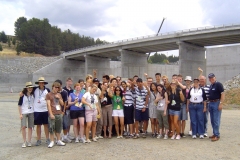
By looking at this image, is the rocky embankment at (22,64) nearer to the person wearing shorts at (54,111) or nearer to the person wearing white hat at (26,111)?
the person wearing white hat at (26,111)

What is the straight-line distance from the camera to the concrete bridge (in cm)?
3077

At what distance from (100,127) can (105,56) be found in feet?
147

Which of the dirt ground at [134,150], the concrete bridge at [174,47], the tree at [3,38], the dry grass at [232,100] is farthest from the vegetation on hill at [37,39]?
the dirt ground at [134,150]

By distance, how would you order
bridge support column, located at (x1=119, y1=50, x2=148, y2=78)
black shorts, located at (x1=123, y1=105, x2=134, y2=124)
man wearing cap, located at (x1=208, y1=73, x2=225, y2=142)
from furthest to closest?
bridge support column, located at (x1=119, y1=50, x2=148, y2=78)
black shorts, located at (x1=123, y1=105, x2=134, y2=124)
man wearing cap, located at (x1=208, y1=73, x2=225, y2=142)

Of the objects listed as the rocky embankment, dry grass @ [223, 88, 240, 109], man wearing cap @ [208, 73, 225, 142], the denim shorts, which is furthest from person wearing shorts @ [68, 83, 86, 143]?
the rocky embankment

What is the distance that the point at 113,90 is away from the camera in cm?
769

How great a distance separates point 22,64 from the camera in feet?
163

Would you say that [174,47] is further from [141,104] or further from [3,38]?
[3,38]

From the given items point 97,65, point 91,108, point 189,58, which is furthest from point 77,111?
point 97,65

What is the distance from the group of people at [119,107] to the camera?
6.88 metres

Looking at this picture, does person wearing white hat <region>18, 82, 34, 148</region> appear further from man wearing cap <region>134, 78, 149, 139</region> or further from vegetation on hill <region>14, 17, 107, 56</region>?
vegetation on hill <region>14, 17, 107, 56</region>

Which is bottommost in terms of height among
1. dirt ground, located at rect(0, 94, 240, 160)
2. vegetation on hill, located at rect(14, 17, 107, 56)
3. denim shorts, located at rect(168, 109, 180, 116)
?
Result: dirt ground, located at rect(0, 94, 240, 160)

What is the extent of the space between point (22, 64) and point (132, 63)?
2152 cm

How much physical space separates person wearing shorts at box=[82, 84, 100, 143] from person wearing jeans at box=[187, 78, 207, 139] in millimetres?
2781
